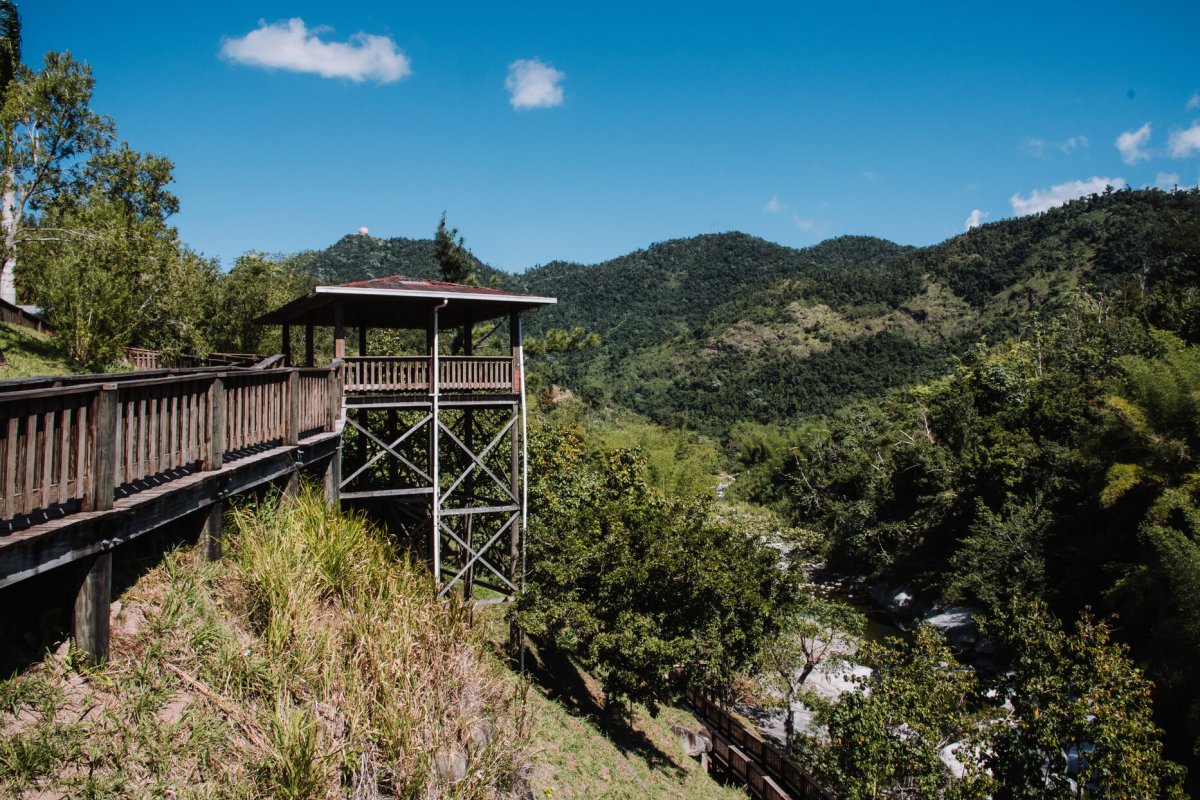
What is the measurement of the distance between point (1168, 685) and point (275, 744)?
16.2m

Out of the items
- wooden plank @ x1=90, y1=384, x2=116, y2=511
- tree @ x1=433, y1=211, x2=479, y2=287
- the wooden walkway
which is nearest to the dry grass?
the wooden walkway

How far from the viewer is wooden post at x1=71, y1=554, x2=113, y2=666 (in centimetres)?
416

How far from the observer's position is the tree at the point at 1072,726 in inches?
306

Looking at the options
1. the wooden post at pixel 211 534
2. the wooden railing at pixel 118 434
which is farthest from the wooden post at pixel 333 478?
the wooden post at pixel 211 534

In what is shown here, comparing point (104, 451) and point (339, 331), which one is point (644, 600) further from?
point (104, 451)

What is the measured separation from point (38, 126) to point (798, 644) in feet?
86.7

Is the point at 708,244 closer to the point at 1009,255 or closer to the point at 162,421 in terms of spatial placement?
the point at 1009,255

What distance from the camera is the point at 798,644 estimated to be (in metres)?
16.5

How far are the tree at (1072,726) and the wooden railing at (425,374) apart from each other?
26.8 feet

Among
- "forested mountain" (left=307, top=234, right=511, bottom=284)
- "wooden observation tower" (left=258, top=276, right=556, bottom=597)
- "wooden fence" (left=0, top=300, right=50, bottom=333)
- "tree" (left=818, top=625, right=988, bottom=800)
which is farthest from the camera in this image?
"forested mountain" (left=307, top=234, right=511, bottom=284)

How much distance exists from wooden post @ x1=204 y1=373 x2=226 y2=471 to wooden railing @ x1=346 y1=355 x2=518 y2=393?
4.94 metres

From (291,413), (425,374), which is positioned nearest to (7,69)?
(425,374)

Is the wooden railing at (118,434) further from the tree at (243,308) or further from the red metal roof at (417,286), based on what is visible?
the tree at (243,308)

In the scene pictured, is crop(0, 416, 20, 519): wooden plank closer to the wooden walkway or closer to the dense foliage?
the wooden walkway
